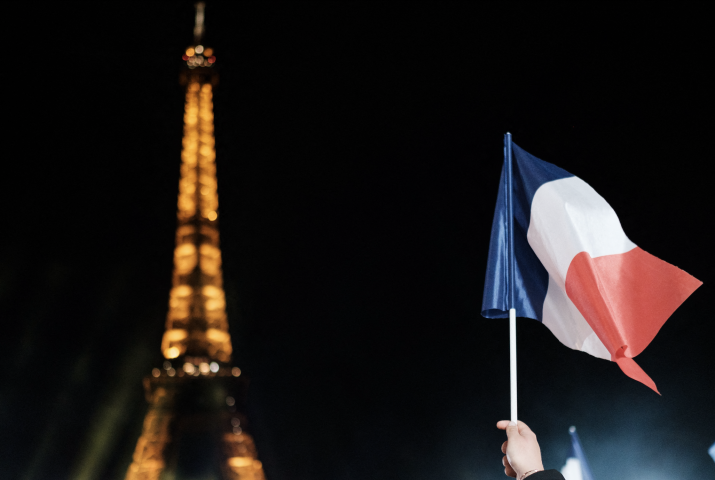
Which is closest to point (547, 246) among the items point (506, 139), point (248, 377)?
point (506, 139)

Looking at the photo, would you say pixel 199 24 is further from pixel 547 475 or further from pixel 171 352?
pixel 547 475

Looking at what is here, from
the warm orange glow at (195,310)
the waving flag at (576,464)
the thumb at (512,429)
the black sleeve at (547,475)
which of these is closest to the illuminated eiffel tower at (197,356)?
the warm orange glow at (195,310)

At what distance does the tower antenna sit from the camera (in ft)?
102

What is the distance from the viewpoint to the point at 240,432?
2619 cm

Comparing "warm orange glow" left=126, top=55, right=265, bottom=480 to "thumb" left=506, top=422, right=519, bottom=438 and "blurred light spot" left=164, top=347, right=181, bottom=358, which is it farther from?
"thumb" left=506, top=422, right=519, bottom=438

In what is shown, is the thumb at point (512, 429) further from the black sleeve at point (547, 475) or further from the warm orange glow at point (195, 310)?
the warm orange glow at point (195, 310)

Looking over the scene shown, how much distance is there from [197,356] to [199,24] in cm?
1551

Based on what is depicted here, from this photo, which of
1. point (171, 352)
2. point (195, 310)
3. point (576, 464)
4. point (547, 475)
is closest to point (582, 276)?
point (547, 475)

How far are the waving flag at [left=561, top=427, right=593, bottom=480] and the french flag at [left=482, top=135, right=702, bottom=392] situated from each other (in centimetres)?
1560

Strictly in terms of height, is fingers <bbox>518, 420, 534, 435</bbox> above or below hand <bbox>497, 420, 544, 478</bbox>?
above

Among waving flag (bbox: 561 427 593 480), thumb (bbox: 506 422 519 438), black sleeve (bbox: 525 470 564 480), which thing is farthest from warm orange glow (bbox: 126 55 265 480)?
black sleeve (bbox: 525 470 564 480)

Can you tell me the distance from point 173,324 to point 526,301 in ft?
75.6

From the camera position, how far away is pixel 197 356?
1010 inches

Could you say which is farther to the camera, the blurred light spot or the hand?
the blurred light spot
